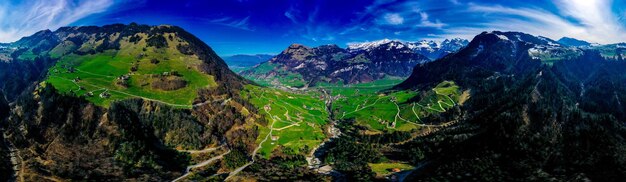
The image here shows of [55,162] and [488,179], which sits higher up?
[55,162]

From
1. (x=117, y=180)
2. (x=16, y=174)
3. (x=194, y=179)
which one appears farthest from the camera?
(x=194, y=179)

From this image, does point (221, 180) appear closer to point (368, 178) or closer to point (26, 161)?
point (368, 178)

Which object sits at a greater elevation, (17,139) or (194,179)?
(17,139)

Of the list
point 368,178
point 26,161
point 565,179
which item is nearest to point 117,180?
point 26,161

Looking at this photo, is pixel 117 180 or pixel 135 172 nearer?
pixel 117 180

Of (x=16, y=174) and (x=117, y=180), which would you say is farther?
(x=117, y=180)

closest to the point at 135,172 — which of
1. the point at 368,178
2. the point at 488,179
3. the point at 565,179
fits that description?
the point at 368,178

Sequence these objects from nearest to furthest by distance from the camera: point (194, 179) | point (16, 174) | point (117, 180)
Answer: point (16, 174) < point (117, 180) < point (194, 179)

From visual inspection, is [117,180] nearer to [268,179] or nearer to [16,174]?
[16,174]
